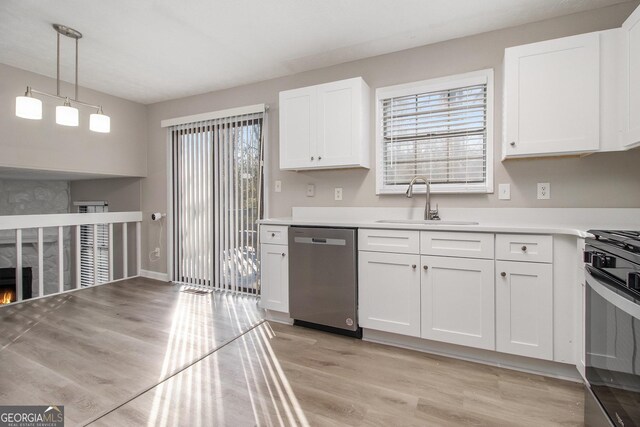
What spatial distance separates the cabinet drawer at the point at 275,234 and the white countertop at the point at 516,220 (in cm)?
4

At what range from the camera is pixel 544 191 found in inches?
91.3

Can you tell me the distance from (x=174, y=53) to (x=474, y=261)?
3.11 metres

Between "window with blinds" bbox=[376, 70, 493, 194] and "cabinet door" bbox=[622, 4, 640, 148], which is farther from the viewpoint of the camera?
"window with blinds" bbox=[376, 70, 493, 194]

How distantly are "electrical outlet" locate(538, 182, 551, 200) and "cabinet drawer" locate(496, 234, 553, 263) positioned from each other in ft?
2.02

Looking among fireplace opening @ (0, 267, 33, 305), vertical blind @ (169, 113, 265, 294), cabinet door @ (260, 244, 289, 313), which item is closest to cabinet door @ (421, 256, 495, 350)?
cabinet door @ (260, 244, 289, 313)

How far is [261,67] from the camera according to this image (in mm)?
3170

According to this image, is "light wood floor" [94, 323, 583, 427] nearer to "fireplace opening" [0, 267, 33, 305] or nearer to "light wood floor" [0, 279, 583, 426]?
"light wood floor" [0, 279, 583, 426]

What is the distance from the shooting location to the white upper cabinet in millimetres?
2662

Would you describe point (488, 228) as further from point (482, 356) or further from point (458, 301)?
point (482, 356)

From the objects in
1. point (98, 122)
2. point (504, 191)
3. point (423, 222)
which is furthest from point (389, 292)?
point (98, 122)

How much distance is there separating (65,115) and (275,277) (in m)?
2.09

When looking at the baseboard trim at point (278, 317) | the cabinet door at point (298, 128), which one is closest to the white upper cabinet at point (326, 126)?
the cabinet door at point (298, 128)

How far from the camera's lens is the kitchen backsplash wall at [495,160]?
7.11 ft

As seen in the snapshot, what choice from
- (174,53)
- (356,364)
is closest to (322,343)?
(356,364)
